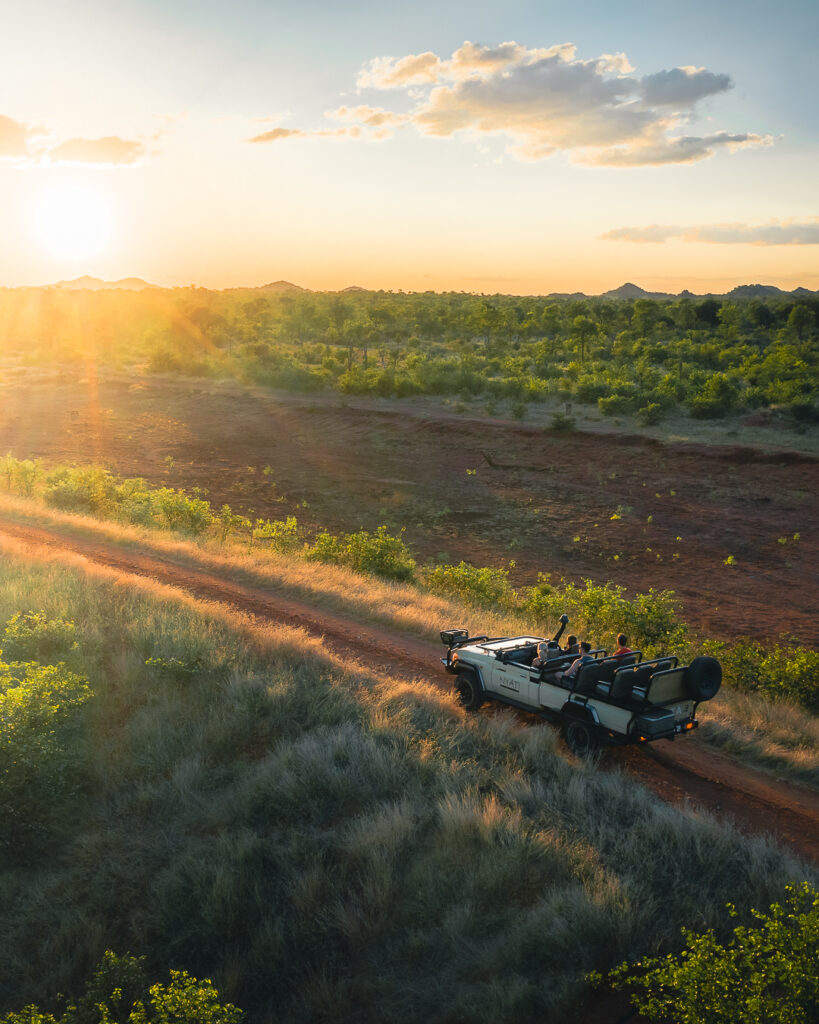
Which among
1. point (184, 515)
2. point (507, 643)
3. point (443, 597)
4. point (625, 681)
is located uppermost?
point (625, 681)

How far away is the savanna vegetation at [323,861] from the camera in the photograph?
5953mm

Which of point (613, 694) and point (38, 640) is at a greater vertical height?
point (613, 694)

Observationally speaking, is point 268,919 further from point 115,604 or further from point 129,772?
point 115,604

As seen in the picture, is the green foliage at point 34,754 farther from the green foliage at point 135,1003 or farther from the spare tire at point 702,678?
the spare tire at point 702,678

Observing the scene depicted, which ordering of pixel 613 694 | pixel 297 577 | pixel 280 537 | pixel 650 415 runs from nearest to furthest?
1. pixel 613 694
2. pixel 297 577
3. pixel 280 537
4. pixel 650 415

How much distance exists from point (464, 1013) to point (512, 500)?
1070 inches

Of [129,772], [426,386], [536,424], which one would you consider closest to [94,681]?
[129,772]

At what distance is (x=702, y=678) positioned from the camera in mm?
8875

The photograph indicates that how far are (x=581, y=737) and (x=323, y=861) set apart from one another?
11.7 ft

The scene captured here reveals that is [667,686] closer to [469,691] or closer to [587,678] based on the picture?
[587,678]

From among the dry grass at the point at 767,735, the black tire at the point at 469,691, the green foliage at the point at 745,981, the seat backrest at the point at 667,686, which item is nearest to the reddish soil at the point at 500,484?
the dry grass at the point at 767,735

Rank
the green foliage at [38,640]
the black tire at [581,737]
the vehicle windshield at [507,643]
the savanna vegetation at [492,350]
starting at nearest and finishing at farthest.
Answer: the black tire at [581,737], the vehicle windshield at [507,643], the green foliage at [38,640], the savanna vegetation at [492,350]

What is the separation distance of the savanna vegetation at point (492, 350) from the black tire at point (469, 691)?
102 ft

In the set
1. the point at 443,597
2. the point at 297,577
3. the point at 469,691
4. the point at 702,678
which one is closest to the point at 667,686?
the point at 702,678
